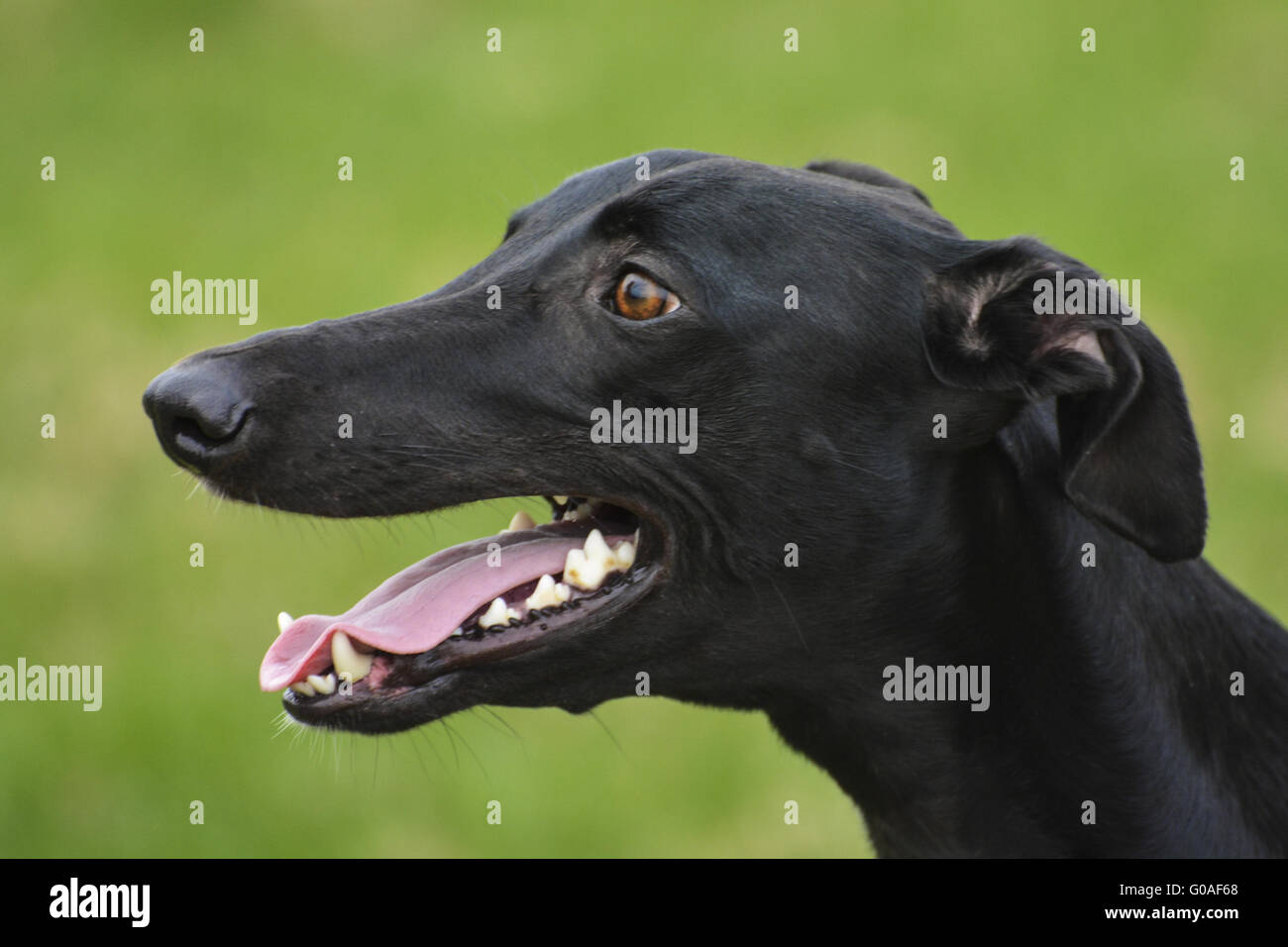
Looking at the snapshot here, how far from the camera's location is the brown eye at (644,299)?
11.6ft

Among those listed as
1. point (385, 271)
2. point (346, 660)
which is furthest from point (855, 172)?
point (385, 271)

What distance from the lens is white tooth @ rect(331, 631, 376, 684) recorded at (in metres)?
3.52

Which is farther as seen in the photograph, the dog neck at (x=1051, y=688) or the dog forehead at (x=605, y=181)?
the dog forehead at (x=605, y=181)

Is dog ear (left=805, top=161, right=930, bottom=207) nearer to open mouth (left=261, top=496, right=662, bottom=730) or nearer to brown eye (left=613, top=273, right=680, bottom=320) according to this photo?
brown eye (left=613, top=273, right=680, bottom=320)

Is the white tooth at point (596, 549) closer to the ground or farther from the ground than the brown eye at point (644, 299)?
closer to the ground

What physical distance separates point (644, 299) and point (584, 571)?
610 mm

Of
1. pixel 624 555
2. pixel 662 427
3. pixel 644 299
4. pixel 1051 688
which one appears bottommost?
pixel 1051 688

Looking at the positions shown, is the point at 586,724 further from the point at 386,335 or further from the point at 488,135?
the point at 488,135

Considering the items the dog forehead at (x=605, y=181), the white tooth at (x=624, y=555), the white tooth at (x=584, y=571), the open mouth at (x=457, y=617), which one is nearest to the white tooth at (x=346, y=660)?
the open mouth at (x=457, y=617)

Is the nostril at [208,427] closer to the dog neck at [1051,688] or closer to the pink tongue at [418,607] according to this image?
the pink tongue at [418,607]

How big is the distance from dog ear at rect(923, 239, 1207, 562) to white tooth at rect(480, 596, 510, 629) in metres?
1.08

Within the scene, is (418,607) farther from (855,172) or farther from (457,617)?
(855,172)

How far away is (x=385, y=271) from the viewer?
11297 mm

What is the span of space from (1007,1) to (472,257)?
6.58 metres
